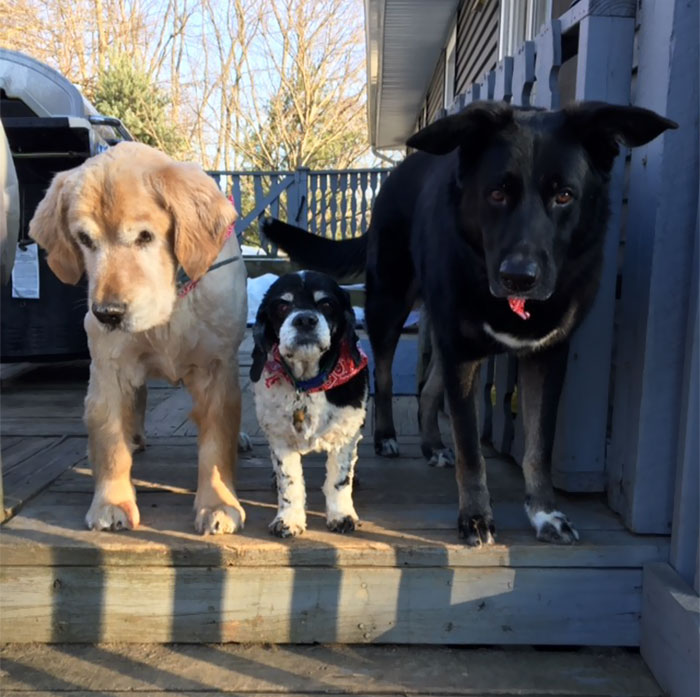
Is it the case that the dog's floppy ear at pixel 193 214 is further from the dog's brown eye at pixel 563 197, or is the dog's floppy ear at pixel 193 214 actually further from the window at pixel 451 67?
the window at pixel 451 67

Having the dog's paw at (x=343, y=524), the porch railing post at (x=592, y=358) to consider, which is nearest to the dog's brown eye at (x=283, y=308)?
the dog's paw at (x=343, y=524)

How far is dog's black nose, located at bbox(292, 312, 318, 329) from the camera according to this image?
226 cm

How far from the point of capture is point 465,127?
204 centimetres

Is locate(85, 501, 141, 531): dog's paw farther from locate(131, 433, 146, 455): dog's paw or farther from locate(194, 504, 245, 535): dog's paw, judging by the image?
locate(131, 433, 146, 455): dog's paw

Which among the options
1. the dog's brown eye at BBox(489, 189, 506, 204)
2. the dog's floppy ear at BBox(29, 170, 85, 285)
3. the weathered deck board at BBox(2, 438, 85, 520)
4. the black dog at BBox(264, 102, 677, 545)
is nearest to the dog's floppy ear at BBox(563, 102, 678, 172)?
the black dog at BBox(264, 102, 677, 545)

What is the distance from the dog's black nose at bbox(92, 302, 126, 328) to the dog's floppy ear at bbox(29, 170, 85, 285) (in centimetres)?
32

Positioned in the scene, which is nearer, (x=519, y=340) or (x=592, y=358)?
(x=519, y=340)

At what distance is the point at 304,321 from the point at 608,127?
1136 millimetres

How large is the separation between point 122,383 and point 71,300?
9.22 ft

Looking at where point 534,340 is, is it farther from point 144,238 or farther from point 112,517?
point 112,517

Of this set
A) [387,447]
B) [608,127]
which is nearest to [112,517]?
[387,447]

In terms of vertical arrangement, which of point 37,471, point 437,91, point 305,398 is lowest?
point 37,471

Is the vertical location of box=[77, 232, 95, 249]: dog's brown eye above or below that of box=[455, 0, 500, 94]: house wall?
below

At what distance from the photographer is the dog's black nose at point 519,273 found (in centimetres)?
186
